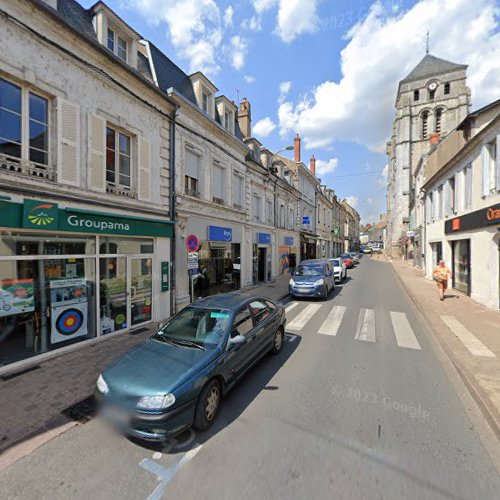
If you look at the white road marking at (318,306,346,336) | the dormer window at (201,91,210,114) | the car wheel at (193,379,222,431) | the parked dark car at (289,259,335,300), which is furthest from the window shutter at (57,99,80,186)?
the parked dark car at (289,259,335,300)

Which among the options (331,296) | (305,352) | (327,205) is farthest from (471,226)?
(327,205)

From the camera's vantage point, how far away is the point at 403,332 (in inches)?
255

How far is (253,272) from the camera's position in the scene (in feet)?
44.7

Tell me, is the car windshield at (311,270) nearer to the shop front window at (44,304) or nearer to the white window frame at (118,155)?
the white window frame at (118,155)

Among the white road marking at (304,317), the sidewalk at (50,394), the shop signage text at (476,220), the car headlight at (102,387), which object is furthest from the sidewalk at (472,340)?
the sidewalk at (50,394)

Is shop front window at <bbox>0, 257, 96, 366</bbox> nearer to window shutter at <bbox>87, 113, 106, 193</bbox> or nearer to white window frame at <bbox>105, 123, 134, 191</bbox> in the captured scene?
window shutter at <bbox>87, 113, 106, 193</bbox>

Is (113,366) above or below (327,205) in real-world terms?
below

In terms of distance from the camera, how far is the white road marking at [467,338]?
4.99 m

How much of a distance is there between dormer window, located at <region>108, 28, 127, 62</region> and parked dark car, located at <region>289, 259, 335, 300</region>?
9.07 m

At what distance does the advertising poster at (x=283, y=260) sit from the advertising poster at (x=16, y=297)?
45.2ft

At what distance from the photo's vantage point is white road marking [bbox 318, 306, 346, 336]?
6.55 m

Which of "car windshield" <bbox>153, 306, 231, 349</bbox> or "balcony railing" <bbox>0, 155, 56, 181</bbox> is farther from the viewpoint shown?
"balcony railing" <bbox>0, 155, 56, 181</bbox>

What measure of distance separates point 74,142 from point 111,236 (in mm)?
2092

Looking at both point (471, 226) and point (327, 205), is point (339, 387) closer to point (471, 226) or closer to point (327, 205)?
point (471, 226)
